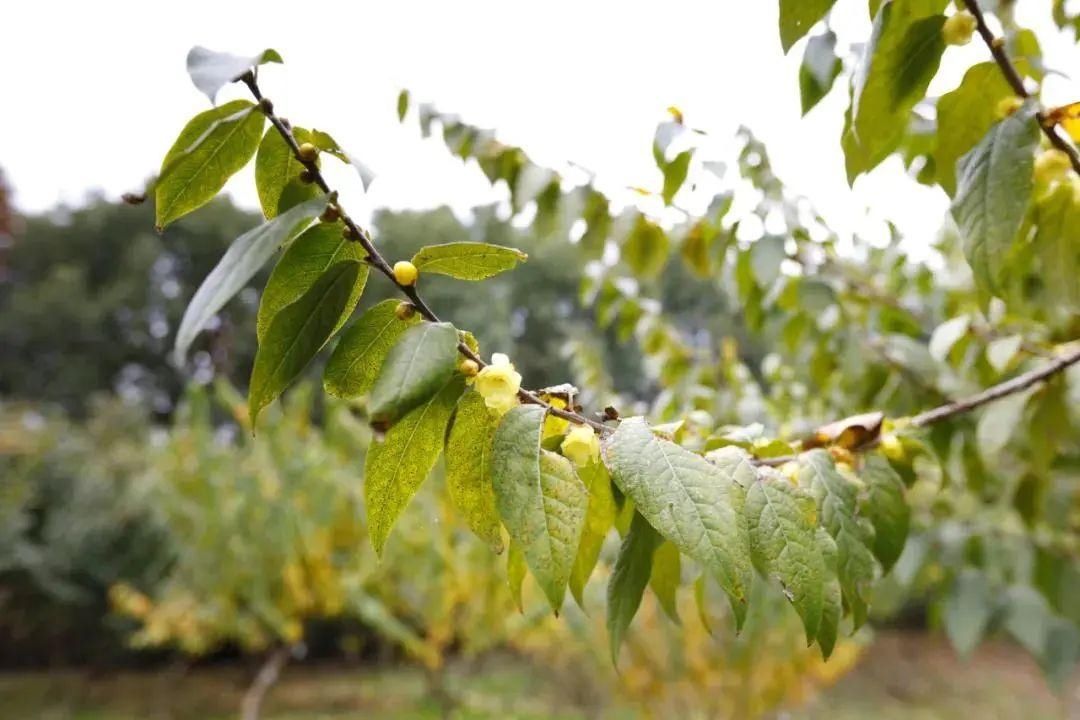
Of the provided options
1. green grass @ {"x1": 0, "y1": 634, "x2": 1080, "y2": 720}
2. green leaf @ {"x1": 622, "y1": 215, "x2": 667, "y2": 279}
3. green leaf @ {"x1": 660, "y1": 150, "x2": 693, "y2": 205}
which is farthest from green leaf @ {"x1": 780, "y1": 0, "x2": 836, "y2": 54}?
green grass @ {"x1": 0, "y1": 634, "x2": 1080, "y2": 720}

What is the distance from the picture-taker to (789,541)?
419 millimetres

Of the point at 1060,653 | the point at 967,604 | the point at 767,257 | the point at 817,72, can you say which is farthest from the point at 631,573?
the point at 1060,653

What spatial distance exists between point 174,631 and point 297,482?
2.16 meters

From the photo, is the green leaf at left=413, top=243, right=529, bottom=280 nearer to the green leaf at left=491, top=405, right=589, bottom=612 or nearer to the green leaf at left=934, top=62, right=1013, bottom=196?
the green leaf at left=491, top=405, right=589, bottom=612

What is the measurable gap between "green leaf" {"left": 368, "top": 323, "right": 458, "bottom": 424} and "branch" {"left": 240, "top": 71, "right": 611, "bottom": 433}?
0.11 ft

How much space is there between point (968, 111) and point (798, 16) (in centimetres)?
21

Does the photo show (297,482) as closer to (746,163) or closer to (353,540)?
(353,540)

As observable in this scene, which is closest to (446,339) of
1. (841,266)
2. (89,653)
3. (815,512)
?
(815,512)

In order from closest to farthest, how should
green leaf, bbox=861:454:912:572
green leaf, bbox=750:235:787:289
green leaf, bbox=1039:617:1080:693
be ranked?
green leaf, bbox=861:454:912:572 → green leaf, bbox=750:235:787:289 → green leaf, bbox=1039:617:1080:693

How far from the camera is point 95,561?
6.66m

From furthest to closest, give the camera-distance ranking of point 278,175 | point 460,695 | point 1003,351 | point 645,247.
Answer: point 460,695 → point 645,247 → point 1003,351 → point 278,175

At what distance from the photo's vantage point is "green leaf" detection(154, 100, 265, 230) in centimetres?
40

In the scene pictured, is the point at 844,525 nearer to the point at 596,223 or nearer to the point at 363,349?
the point at 363,349

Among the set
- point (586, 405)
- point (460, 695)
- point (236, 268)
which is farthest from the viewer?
point (460, 695)
